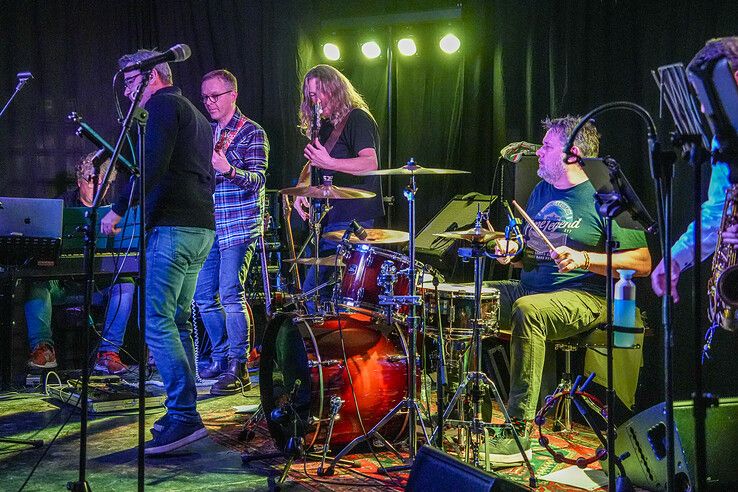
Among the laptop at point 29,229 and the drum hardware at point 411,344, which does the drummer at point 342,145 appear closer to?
the drum hardware at point 411,344

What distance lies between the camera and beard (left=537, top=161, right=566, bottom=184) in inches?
208

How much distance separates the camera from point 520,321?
15.8ft

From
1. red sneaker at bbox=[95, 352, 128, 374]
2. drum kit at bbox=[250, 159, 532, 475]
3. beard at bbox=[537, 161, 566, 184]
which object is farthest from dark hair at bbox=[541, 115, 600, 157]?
red sneaker at bbox=[95, 352, 128, 374]

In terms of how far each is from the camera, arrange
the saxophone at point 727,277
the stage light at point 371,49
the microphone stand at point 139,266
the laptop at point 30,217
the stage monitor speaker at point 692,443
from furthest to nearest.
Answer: the stage light at point 371,49, the laptop at point 30,217, the stage monitor speaker at point 692,443, the saxophone at point 727,277, the microphone stand at point 139,266

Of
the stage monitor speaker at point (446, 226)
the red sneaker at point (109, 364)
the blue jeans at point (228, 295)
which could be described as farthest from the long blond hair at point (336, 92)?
the red sneaker at point (109, 364)

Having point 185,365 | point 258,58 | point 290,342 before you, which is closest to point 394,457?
point 290,342

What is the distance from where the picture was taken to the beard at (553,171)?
528cm

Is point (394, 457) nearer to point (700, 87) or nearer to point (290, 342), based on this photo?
point (290, 342)

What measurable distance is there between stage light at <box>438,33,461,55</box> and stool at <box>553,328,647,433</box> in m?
3.14

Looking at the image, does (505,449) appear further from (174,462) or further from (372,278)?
(174,462)

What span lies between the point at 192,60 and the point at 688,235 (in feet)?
19.3

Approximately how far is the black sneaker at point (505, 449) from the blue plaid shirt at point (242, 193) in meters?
2.55

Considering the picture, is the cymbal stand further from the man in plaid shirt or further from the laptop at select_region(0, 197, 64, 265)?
the laptop at select_region(0, 197, 64, 265)

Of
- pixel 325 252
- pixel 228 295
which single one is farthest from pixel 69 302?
pixel 325 252
